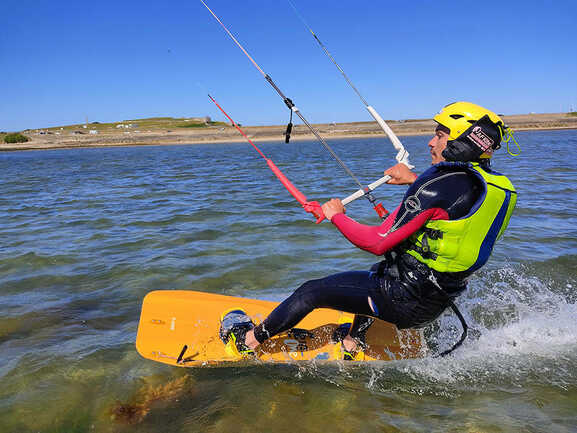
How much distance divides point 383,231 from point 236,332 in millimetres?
1993

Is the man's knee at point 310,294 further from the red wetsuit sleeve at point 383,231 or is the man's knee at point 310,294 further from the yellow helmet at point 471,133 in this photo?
the yellow helmet at point 471,133

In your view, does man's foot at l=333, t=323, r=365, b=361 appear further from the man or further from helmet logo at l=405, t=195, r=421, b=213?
helmet logo at l=405, t=195, r=421, b=213

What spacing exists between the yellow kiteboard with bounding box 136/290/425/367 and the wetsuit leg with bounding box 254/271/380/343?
2.27ft

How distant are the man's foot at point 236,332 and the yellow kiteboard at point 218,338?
0.07 metres

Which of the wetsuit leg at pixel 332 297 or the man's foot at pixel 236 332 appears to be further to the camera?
the man's foot at pixel 236 332

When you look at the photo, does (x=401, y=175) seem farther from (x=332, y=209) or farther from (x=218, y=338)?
(x=218, y=338)

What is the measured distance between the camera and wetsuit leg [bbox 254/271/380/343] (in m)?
3.54

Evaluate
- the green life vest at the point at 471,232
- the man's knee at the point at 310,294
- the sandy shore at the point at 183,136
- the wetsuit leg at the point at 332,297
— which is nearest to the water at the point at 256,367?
the wetsuit leg at the point at 332,297

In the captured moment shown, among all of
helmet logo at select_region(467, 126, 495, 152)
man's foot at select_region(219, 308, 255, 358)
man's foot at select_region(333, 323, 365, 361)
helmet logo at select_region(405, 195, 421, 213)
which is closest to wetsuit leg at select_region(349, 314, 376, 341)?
man's foot at select_region(333, 323, 365, 361)

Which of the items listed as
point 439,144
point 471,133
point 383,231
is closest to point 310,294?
point 383,231

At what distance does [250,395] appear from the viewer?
3982 millimetres

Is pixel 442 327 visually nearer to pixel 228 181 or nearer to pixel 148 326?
pixel 148 326

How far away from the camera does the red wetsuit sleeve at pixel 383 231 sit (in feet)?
9.72

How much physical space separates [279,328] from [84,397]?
1918 millimetres
